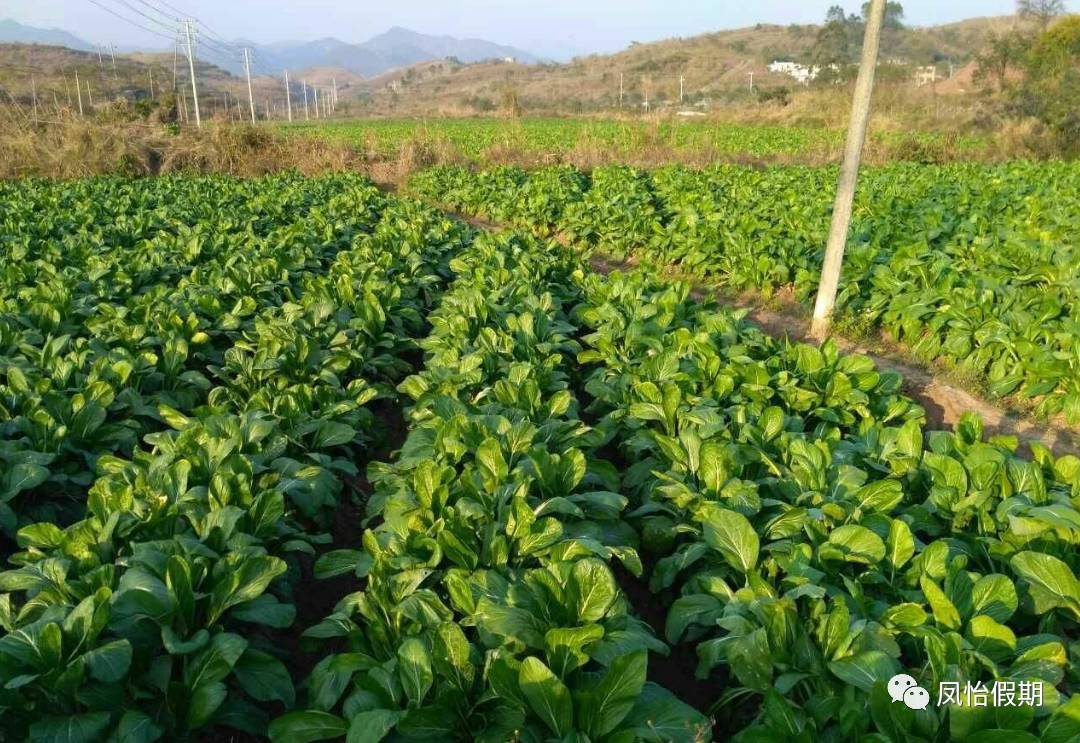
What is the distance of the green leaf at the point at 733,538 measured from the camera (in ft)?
9.80

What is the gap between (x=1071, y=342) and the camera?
6047mm

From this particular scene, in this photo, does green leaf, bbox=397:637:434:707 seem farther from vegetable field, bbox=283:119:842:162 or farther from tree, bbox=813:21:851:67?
tree, bbox=813:21:851:67

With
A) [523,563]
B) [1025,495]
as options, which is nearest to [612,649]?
[523,563]

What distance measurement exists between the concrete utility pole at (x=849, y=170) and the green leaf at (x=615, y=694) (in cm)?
620

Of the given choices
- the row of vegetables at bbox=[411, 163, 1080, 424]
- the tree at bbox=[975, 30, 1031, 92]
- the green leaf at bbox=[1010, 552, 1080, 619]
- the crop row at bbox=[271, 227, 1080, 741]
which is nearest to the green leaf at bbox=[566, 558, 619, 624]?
the crop row at bbox=[271, 227, 1080, 741]

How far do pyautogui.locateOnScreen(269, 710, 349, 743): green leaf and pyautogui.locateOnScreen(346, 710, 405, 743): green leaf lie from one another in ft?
0.49

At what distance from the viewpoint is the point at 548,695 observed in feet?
7.09

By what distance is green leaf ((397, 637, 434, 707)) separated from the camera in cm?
234

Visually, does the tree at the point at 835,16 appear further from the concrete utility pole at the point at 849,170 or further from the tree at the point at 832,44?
the concrete utility pole at the point at 849,170

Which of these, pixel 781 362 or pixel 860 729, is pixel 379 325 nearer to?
pixel 781 362

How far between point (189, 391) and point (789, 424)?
14.0 feet

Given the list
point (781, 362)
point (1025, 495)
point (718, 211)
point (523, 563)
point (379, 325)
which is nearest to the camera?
point (523, 563)

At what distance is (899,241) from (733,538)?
8202 mm

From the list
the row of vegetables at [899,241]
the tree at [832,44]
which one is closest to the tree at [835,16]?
the tree at [832,44]
